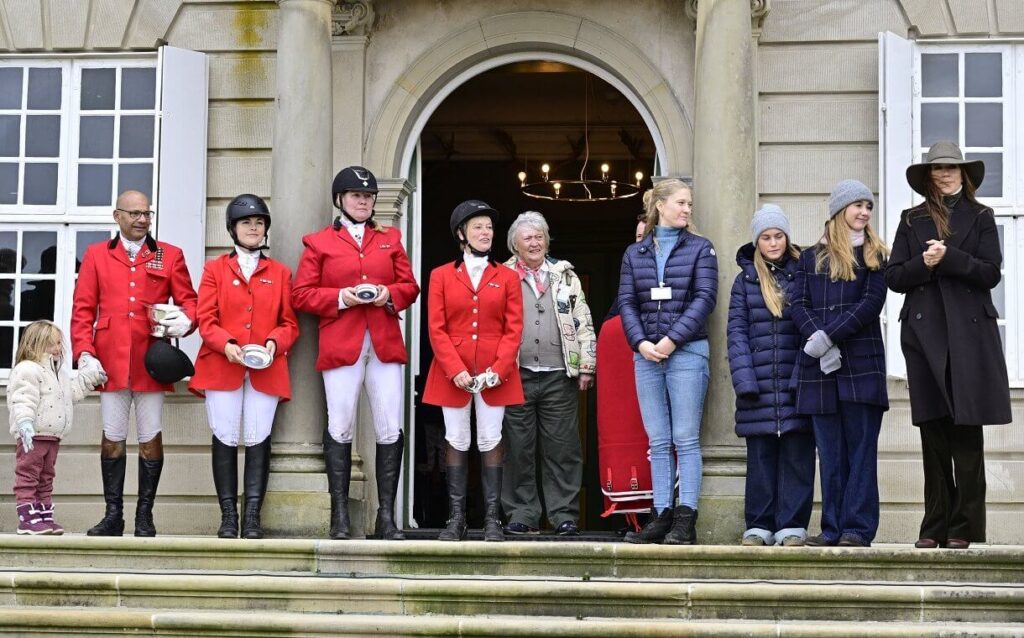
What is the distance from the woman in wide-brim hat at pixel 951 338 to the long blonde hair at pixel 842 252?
16cm

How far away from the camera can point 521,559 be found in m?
7.55

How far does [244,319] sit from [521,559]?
2.17m

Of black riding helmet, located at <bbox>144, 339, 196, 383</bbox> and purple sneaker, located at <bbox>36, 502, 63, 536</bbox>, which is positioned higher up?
black riding helmet, located at <bbox>144, 339, 196, 383</bbox>

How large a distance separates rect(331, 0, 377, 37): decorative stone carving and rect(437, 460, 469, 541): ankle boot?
3120 mm

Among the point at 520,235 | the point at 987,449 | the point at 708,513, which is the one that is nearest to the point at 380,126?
the point at 520,235

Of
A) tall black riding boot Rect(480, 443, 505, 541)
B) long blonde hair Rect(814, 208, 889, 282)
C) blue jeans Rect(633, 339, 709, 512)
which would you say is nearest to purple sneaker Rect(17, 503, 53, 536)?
tall black riding boot Rect(480, 443, 505, 541)

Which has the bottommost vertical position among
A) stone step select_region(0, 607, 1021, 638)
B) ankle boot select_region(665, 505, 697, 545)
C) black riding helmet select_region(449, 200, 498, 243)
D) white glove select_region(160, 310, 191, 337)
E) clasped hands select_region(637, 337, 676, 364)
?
stone step select_region(0, 607, 1021, 638)

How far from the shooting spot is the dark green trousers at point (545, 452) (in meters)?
8.98

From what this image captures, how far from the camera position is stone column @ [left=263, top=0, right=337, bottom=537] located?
886cm

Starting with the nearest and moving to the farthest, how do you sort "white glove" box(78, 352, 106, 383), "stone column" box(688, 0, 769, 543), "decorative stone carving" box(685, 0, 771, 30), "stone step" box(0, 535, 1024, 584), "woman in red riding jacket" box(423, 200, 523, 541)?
"stone step" box(0, 535, 1024, 584) < "woman in red riding jacket" box(423, 200, 523, 541) < "white glove" box(78, 352, 106, 383) < "stone column" box(688, 0, 769, 543) < "decorative stone carving" box(685, 0, 771, 30)

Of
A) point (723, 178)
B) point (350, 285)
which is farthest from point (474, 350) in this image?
point (723, 178)

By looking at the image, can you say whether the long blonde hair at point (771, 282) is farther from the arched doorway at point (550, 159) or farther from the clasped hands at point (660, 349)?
the arched doorway at point (550, 159)

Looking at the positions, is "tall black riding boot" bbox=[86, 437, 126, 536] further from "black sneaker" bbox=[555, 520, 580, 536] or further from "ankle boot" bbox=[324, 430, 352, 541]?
A: "black sneaker" bbox=[555, 520, 580, 536]

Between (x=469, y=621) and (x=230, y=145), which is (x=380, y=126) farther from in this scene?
(x=469, y=621)
